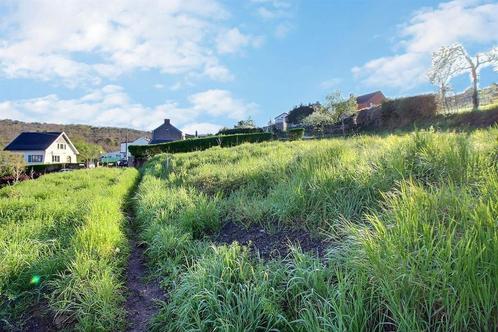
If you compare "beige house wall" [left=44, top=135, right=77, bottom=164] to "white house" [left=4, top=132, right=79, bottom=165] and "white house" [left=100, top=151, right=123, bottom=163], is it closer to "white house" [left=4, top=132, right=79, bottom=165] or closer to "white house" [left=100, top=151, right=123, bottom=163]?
"white house" [left=4, top=132, right=79, bottom=165]

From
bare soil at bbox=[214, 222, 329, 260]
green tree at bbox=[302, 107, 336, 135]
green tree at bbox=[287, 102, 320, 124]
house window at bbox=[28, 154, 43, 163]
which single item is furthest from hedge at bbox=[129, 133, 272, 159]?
green tree at bbox=[287, 102, 320, 124]

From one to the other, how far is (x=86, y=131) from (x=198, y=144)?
251ft

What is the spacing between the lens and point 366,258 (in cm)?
237

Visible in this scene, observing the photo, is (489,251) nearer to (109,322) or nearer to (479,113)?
(109,322)

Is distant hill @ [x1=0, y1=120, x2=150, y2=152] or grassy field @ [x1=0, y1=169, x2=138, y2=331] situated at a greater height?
distant hill @ [x1=0, y1=120, x2=150, y2=152]

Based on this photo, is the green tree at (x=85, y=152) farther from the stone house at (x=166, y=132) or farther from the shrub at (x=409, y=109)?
the shrub at (x=409, y=109)

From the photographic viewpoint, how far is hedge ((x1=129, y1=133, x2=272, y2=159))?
1095 inches

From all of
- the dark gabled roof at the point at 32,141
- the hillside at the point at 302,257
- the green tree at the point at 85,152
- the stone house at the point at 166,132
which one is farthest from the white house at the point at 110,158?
the hillside at the point at 302,257

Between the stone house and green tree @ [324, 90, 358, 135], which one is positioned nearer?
green tree @ [324, 90, 358, 135]

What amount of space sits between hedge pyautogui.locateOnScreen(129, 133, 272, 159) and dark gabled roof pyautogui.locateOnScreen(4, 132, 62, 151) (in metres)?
28.8

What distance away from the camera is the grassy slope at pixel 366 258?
1.95 metres

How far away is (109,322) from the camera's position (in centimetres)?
308

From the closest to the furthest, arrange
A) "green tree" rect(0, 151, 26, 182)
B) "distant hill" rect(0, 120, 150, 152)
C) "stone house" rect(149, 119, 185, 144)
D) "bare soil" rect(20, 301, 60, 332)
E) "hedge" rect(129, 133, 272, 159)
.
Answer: "bare soil" rect(20, 301, 60, 332), "green tree" rect(0, 151, 26, 182), "hedge" rect(129, 133, 272, 159), "stone house" rect(149, 119, 185, 144), "distant hill" rect(0, 120, 150, 152)

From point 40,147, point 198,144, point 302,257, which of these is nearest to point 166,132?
point 40,147
